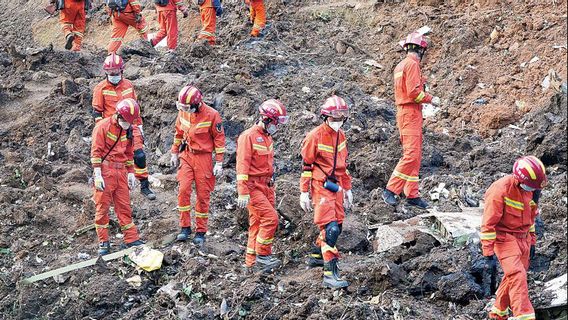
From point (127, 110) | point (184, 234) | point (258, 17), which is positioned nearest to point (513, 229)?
point (184, 234)

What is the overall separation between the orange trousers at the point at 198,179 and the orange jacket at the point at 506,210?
3.56 metres

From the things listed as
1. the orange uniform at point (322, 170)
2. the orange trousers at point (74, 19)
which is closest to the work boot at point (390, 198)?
the orange uniform at point (322, 170)

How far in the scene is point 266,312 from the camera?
915cm

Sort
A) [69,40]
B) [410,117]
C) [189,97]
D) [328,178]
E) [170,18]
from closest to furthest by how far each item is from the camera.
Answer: [328,178] → [189,97] → [410,117] → [170,18] → [69,40]

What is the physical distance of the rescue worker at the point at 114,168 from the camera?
10508 millimetres

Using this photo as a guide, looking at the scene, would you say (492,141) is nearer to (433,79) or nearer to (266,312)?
(433,79)

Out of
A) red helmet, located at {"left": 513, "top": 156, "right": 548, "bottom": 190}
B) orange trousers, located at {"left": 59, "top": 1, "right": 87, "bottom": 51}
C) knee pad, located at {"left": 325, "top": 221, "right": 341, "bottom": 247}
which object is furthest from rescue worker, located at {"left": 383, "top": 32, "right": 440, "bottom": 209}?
orange trousers, located at {"left": 59, "top": 1, "right": 87, "bottom": 51}

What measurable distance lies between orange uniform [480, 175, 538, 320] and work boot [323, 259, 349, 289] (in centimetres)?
161

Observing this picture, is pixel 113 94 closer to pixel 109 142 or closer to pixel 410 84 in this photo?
pixel 109 142

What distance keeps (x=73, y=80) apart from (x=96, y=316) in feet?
24.4

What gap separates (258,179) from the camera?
9.95 m

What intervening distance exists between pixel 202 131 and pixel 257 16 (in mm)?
6848

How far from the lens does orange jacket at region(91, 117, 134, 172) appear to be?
10.5 metres

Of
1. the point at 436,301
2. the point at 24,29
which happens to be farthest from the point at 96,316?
the point at 24,29
